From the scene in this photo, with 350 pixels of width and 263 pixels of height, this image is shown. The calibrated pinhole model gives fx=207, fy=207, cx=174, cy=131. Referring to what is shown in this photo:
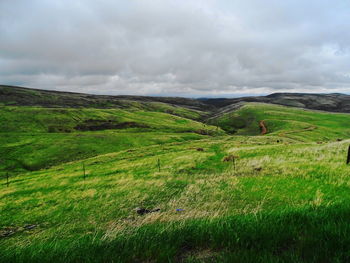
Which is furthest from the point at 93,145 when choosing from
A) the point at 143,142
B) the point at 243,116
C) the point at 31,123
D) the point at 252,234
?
the point at 243,116

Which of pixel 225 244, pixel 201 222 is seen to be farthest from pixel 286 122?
pixel 225 244

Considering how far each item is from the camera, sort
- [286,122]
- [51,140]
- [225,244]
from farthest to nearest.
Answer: [286,122], [51,140], [225,244]

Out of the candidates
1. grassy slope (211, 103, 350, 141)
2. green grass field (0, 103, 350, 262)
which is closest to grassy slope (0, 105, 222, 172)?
grassy slope (211, 103, 350, 141)

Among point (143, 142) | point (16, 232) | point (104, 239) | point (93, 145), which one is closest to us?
point (104, 239)

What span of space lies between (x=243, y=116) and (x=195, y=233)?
20016 centimetres

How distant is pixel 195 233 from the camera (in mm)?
3748

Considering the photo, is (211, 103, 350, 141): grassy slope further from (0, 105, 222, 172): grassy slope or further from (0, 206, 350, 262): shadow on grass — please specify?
(0, 206, 350, 262): shadow on grass

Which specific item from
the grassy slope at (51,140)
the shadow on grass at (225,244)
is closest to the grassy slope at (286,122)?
the grassy slope at (51,140)

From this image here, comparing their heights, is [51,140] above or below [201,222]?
below

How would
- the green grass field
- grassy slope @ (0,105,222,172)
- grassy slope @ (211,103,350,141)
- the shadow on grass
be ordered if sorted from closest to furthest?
the shadow on grass < the green grass field < grassy slope @ (0,105,222,172) < grassy slope @ (211,103,350,141)

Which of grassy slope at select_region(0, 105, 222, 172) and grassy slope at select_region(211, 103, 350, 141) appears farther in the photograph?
grassy slope at select_region(211, 103, 350, 141)

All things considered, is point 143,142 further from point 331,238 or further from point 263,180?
point 331,238

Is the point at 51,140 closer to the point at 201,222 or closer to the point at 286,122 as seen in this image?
the point at 201,222

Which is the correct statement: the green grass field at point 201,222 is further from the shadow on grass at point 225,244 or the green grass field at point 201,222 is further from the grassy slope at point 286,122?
the grassy slope at point 286,122
